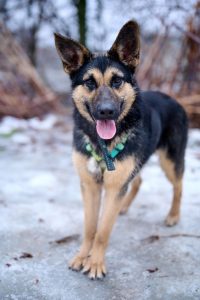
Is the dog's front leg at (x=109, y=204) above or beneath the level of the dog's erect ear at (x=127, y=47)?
beneath

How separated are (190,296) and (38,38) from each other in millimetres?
8946

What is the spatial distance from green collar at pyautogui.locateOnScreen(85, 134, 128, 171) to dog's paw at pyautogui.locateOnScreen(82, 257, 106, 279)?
0.83m

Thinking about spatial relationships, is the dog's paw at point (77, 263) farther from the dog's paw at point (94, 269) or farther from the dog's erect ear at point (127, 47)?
the dog's erect ear at point (127, 47)

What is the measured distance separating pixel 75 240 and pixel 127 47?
1945 millimetres

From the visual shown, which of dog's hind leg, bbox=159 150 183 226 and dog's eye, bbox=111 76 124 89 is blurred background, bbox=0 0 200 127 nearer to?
dog's hind leg, bbox=159 150 183 226

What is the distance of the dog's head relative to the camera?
346 cm

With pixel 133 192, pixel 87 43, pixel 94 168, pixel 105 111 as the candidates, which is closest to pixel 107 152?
pixel 94 168

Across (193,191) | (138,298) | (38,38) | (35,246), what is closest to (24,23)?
(38,38)

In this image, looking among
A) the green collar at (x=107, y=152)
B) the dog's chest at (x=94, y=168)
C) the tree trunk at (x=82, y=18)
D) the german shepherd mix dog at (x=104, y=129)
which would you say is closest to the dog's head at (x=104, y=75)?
the german shepherd mix dog at (x=104, y=129)

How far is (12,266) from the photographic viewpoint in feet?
11.6

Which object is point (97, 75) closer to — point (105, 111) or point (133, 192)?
point (105, 111)

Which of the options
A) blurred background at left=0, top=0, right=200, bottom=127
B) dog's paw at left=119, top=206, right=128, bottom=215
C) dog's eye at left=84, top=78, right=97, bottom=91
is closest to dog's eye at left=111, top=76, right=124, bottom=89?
dog's eye at left=84, top=78, right=97, bottom=91

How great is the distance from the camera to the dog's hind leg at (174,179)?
464 cm

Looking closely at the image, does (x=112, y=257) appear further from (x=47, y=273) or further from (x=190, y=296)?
(x=190, y=296)
